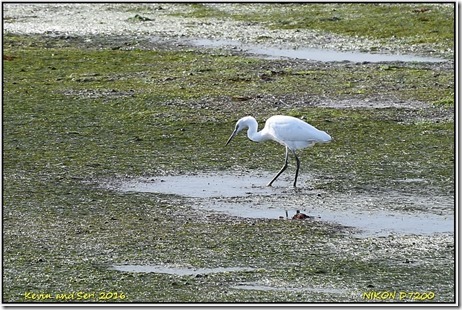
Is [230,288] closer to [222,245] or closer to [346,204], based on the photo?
[222,245]

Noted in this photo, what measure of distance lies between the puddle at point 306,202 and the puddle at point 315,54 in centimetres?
815

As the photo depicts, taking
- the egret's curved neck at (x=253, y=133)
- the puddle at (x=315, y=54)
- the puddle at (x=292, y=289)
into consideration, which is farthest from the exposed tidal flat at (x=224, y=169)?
the egret's curved neck at (x=253, y=133)

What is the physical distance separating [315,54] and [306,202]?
10072 mm

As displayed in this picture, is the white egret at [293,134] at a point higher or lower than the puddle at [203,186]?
higher

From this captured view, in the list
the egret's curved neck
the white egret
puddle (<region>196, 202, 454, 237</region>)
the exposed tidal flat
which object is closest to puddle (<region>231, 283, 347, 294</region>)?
the exposed tidal flat

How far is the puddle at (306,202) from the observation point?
1056 centimetres

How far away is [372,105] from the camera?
16219 mm

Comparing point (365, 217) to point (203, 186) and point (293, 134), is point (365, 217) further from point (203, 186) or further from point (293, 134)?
point (293, 134)

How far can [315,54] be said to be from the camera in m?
21.2

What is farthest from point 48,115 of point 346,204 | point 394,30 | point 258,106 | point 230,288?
point 394,30

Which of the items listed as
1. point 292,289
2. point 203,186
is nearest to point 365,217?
point 203,186

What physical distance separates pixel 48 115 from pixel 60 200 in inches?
183

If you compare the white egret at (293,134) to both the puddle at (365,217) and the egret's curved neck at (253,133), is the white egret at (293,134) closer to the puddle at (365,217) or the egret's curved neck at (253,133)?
the egret's curved neck at (253,133)

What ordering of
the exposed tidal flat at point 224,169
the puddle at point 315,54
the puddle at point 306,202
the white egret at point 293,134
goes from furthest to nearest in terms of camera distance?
the puddle at point 315,54 < the white egret at point 293,134 < the puddle at point 306,202 < the exposed tidal flat at point 224,169
